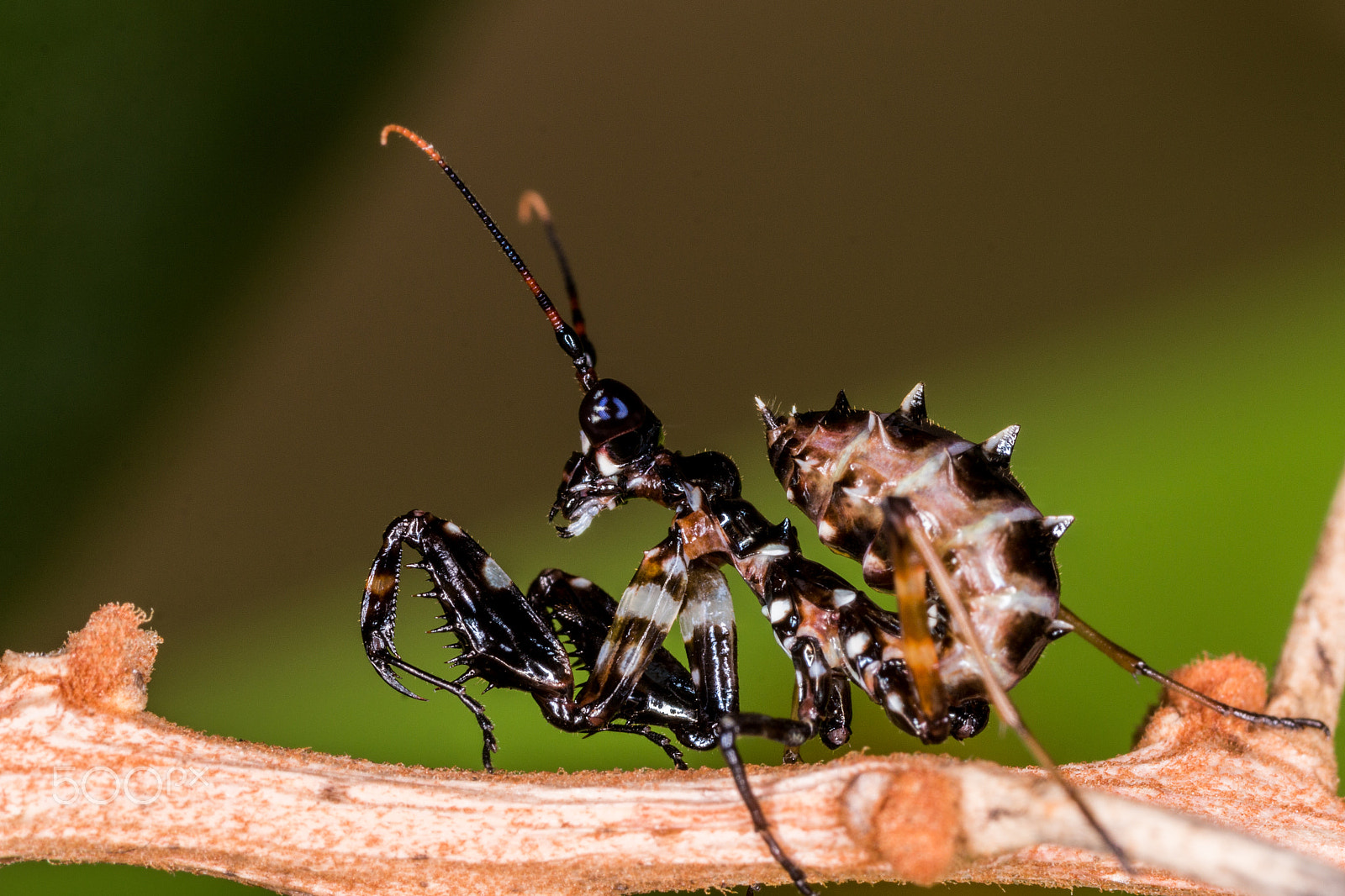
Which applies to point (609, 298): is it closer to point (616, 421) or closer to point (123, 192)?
point (123, 192)

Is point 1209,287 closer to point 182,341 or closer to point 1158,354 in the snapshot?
point 1158,354

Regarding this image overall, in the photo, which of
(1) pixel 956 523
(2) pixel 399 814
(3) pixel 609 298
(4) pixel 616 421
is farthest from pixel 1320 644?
(3) pixel 609 298

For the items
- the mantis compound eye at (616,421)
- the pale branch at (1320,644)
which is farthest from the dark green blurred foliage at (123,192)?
the pale branch at (1320,644)

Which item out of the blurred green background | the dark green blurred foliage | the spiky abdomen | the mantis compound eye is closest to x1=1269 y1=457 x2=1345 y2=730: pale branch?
the spiky abdomen

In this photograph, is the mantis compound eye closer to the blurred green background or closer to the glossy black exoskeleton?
the glossy black exoskeleton

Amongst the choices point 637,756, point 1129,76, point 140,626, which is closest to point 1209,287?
point 1129,76

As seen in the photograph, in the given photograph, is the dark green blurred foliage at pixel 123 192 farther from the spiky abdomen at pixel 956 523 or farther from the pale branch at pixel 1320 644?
the pale branch at pixel 1320 644

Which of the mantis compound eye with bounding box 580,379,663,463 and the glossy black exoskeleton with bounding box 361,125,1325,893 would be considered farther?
the mantis compound eye with bounding box 580,379,663,463
